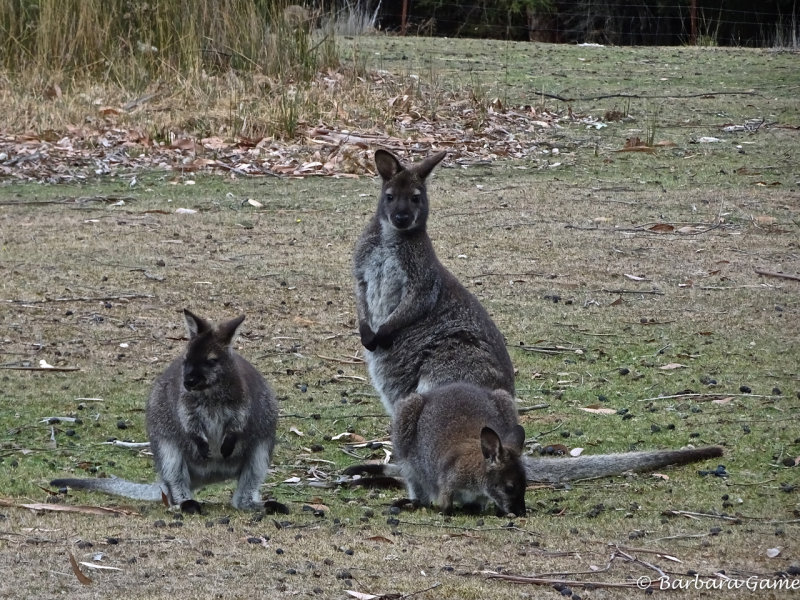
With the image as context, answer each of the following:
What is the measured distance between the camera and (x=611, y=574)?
3.62m

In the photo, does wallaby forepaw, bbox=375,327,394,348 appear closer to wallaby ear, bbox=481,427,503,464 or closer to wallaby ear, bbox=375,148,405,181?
wallaby ear, bbox=375,148,405,181

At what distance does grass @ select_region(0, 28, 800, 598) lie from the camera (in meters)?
3.74

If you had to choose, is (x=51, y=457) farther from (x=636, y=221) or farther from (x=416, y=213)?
(x=636, y=221)

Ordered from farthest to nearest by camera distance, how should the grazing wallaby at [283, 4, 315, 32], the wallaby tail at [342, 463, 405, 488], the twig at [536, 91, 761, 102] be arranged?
the twig at [536, 91, 761, 102] → the grazing wallaby at [283, 4, 315, 32] → the wallaby tail at [342, 463, 405, 488]

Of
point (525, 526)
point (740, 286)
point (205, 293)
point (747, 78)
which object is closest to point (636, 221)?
point (740, 286)

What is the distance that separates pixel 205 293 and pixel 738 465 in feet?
12.2

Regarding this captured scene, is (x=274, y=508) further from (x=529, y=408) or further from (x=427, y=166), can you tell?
(x=427, y=166)

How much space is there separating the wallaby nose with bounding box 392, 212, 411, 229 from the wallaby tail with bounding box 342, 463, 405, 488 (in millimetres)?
1337

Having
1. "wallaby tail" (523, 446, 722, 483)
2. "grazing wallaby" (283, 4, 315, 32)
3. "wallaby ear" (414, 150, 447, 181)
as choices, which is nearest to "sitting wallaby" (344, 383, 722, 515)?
"wallaby tail" (523, 446, 722, 483)

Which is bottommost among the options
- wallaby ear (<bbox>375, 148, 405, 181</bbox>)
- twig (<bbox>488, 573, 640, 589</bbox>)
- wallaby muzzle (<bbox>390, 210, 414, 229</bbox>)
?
twig (<bbox>488, 573, 640, 589</bbox>)

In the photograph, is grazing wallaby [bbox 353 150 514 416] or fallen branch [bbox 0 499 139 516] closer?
fallen branch [bbox 0 499 139 516]

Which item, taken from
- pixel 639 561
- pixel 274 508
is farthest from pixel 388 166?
pixel 639 561

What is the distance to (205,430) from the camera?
448 cm

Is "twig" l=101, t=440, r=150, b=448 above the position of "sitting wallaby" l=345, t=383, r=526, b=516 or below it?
below
